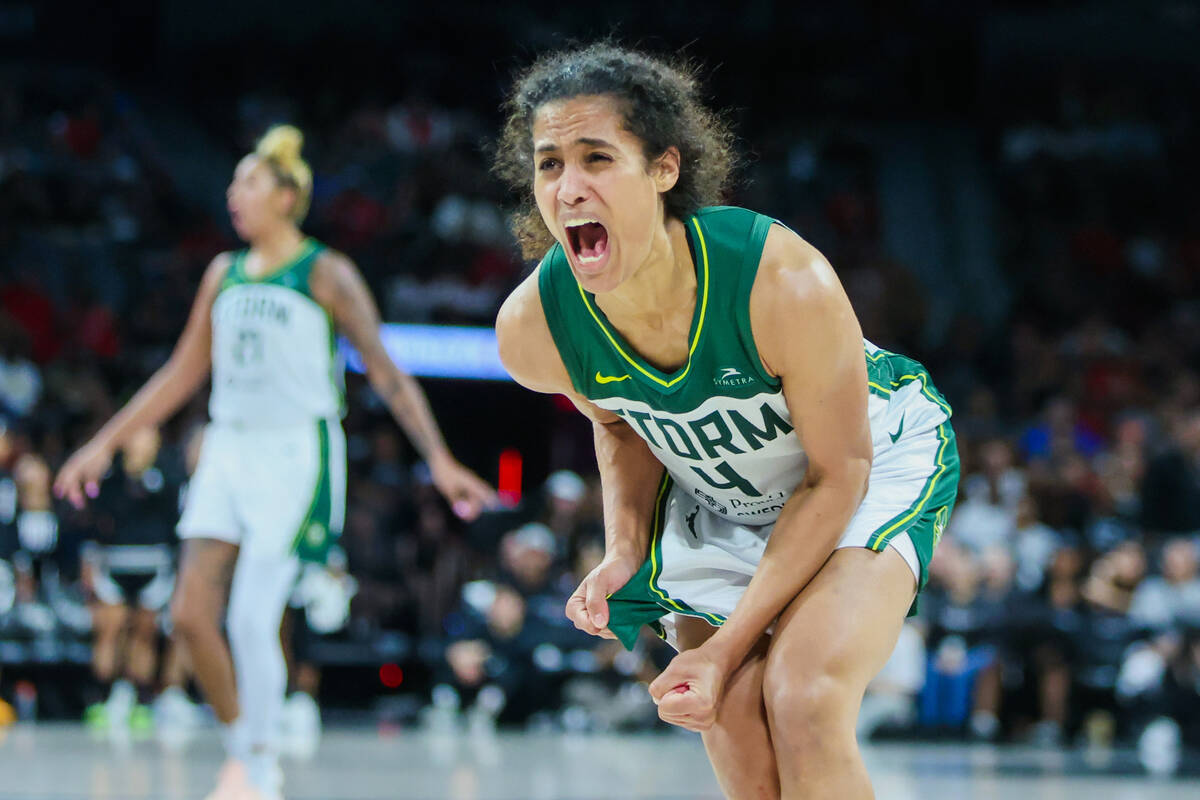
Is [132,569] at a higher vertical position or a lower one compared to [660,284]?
lower

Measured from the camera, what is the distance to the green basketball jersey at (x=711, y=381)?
2.60 metres

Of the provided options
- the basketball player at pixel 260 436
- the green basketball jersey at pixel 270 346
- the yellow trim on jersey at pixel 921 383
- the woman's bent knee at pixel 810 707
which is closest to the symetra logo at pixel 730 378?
the yellow trim on jersey at pixel 921 383

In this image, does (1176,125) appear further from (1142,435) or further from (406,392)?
(406,392)

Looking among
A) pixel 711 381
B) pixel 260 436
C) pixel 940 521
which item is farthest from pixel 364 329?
pixel 940 521

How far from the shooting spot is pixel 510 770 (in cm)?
615

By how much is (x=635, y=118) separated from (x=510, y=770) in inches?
167

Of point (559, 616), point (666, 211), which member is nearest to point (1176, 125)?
point (559, 616)

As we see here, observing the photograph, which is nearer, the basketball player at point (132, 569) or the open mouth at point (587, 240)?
the open mouth at point (587, 240)

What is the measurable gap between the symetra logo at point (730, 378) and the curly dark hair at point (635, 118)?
0.32 meters

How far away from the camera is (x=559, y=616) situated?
27.8 feet

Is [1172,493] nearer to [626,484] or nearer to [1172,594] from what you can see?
[1172,594]

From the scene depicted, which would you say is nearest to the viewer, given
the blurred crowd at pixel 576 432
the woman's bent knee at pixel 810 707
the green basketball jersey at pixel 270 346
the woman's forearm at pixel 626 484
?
the woman's bent knee at pixel 810 707

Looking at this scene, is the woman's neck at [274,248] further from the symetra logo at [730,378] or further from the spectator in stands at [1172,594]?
the spectator in stands at [1172,594]

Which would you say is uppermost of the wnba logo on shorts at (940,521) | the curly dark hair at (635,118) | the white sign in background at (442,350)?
the white sign in background at (442,350)
